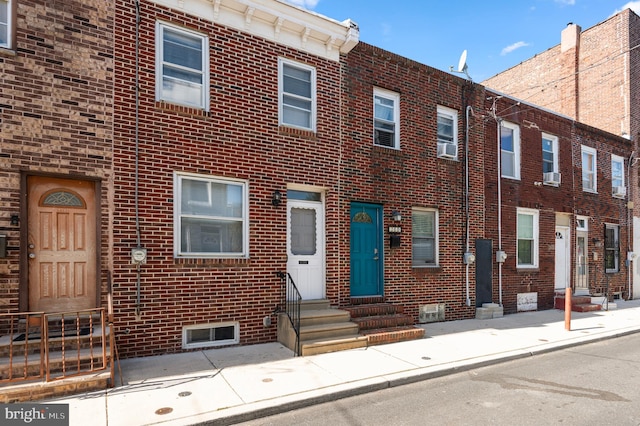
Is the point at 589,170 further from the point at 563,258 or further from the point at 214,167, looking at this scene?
the point at 214,167

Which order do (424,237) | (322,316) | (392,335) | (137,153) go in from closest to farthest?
(137,153)
(322,316)
(392,335)
(424,237)

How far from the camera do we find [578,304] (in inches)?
467

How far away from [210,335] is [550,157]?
11810mm

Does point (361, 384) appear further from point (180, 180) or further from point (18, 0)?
point (18, 0)

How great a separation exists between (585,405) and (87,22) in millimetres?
8791

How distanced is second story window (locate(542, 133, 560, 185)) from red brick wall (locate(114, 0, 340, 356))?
7.96m

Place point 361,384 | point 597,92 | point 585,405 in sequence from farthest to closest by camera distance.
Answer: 1. point 597,92
2. point 361,384
3. point 585,405

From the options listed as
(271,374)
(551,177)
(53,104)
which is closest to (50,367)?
(271,374)

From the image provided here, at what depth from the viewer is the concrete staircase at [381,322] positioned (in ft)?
23.9

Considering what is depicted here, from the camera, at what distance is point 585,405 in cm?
470

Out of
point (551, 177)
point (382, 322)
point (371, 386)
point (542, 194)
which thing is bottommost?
point (371, 386)

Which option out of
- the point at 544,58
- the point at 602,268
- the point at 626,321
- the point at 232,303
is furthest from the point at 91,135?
the point at 544,58

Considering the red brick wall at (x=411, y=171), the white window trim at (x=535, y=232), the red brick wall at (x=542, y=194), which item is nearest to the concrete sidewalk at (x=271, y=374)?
the red brick wall at (x=411, y=171)

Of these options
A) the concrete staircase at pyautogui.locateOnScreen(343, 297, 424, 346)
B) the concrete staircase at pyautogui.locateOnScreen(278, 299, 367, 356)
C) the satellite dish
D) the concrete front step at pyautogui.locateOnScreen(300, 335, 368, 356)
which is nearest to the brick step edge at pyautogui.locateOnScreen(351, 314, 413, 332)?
the concrete staircase at pyautogui.locateOnScreen(343, 297, 424, 346)
